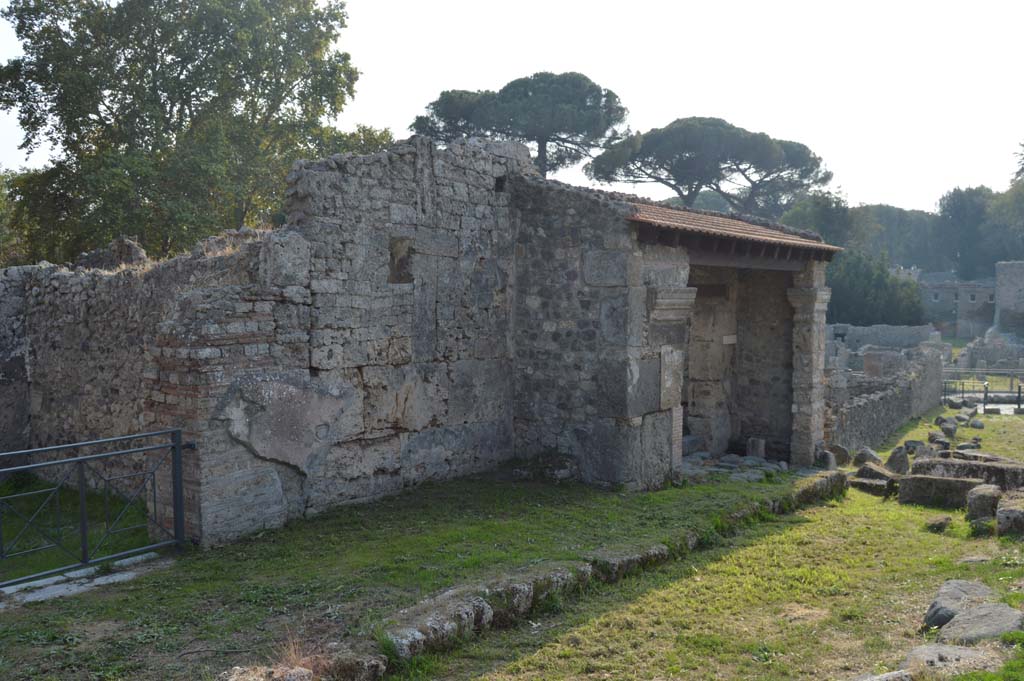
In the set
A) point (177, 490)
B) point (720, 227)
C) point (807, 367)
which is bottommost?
point (177, 490)

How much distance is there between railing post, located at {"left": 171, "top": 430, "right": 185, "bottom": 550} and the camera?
22.1 feet

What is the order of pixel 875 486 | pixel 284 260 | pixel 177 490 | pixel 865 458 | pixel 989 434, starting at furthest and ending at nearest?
1. pixel 989 434
2. pixel 865 458
3. pixel 875 486
4. pixel 284 260
5. pixel 177 490

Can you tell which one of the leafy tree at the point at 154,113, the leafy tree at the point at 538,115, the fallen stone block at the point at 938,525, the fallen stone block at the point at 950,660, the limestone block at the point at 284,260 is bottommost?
the fallen stone block at the point at 938,525

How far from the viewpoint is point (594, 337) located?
31.2 feet

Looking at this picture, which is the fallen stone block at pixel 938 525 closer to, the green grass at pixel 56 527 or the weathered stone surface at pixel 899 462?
the weathered stone surface at pixel 899 462

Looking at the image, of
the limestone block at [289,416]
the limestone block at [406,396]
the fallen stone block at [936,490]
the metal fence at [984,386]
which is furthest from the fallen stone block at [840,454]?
the metal fence at [984,386]

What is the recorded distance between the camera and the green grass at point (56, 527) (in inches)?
265

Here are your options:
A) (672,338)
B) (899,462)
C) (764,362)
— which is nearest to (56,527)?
(672,338)

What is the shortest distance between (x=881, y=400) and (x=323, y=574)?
15.6 meters

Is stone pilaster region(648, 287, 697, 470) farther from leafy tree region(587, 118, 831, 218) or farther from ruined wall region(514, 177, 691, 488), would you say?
leafy tree region(587, 118, 831, 218)

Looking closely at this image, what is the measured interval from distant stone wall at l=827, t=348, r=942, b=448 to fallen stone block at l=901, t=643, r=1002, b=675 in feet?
32.0

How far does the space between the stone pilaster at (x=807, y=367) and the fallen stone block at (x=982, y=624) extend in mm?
7563

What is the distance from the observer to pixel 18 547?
7605mm

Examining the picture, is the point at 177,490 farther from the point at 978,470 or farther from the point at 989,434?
the point at 989,434
